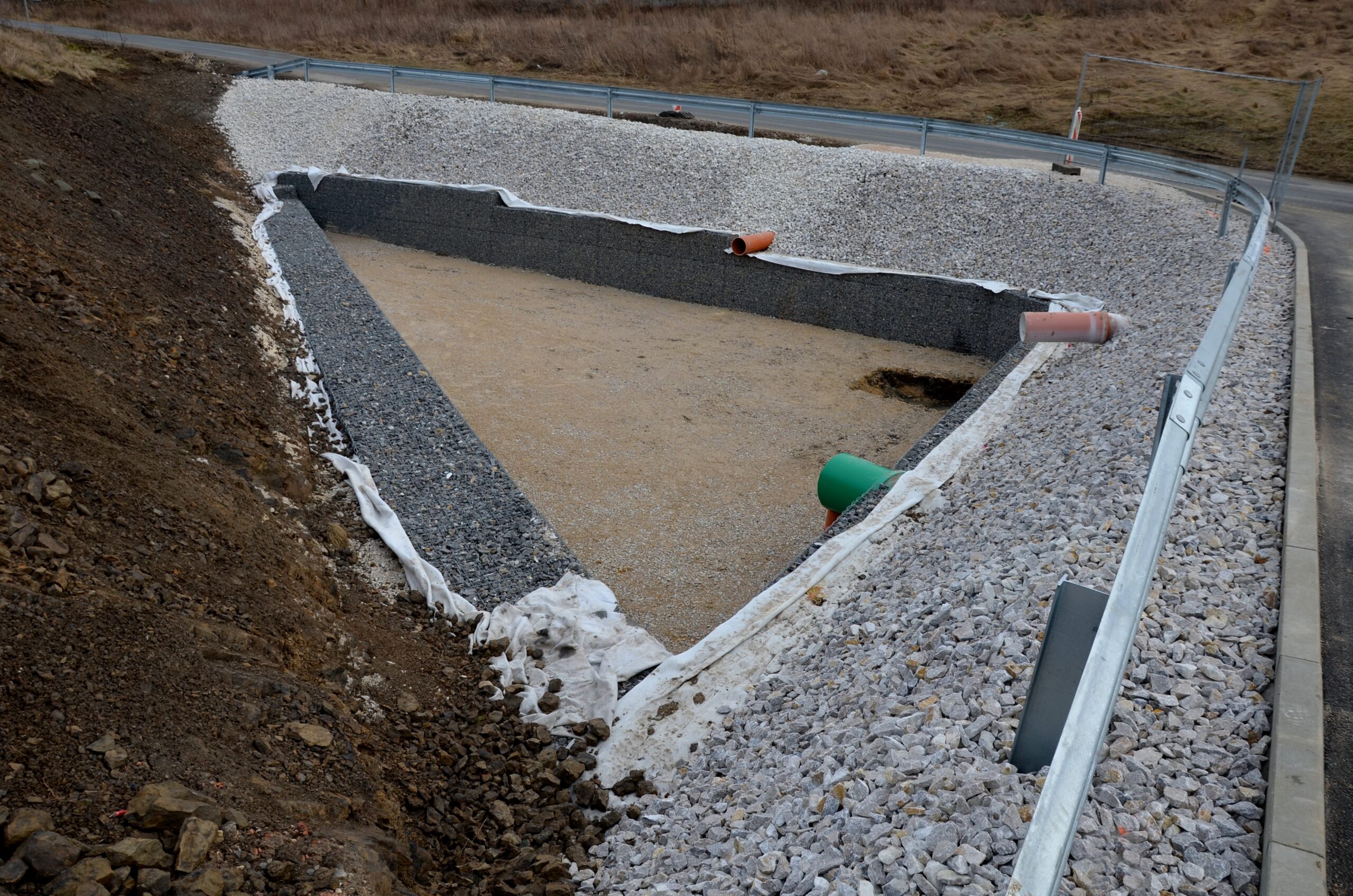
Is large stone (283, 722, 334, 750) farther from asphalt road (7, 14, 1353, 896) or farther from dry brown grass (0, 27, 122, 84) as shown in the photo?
dry brown grass (0, 27, 122, 84)

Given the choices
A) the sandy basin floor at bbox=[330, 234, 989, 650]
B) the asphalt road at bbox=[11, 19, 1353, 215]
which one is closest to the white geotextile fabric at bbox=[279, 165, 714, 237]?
the sandy basin floor at bbox=[330, 234, 989, 650]

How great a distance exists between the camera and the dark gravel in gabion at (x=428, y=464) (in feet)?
21.5

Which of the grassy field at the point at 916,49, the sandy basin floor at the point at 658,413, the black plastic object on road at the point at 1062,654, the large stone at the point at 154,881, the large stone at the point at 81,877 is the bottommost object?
the sandy basin floor at the point at 658,413

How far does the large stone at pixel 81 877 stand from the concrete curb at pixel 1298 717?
3.77 m

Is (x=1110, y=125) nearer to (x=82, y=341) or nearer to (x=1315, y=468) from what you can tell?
(x=1315, y=468)

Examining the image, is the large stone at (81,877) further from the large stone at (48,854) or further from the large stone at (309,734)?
the large stone at (309,734)

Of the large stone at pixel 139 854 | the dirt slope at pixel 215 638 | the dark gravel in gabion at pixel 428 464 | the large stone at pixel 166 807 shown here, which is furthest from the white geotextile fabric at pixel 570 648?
the large stone at pixel 139 854

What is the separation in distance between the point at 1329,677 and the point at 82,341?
27.1 feet

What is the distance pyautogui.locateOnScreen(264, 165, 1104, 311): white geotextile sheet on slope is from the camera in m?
12.0

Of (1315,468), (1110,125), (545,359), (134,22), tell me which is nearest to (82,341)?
(545,359)

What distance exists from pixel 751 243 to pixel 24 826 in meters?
12.5

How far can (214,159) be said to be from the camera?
17.6 meters

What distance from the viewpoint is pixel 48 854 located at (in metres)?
3.04

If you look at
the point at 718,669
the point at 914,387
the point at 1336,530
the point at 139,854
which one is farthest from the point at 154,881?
the point at 914,387
